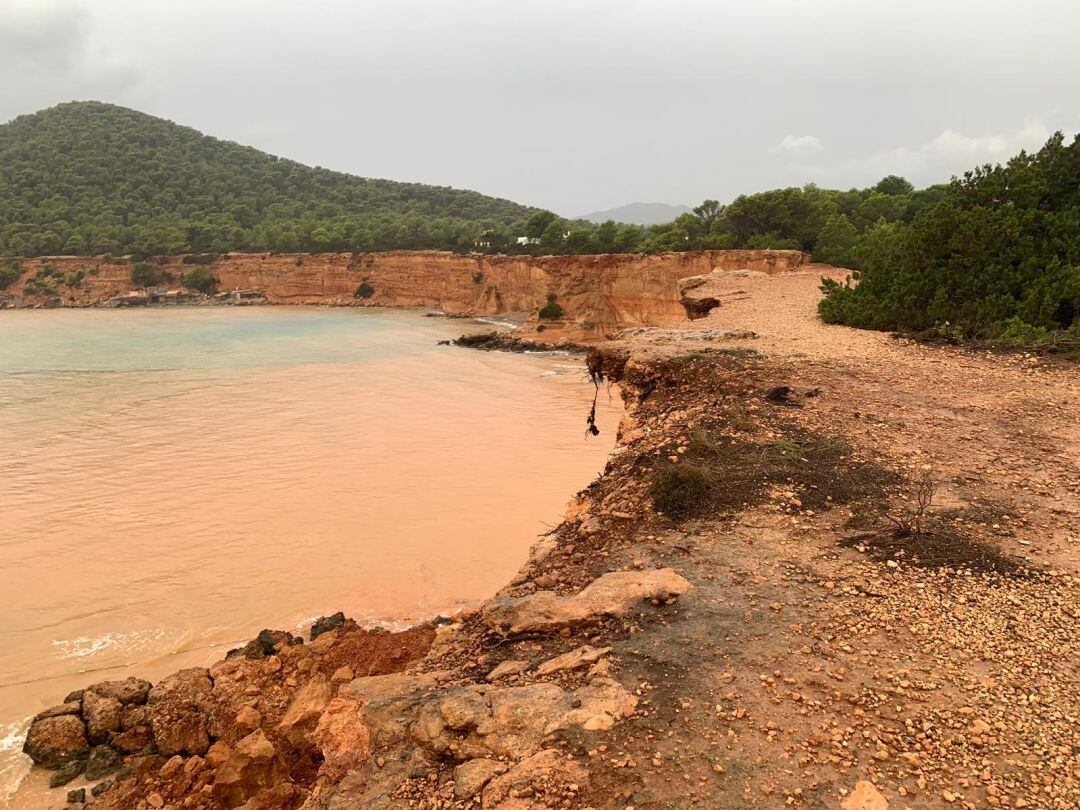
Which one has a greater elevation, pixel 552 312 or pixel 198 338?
pixel 552 312

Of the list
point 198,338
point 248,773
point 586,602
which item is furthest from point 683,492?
point 198,338

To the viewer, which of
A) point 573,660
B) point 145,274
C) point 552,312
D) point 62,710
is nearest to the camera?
point 573,660

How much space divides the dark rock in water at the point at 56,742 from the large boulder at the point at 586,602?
4900 millimetres

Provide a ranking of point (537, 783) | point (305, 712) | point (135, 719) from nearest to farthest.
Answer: point (537, 783) → point (305, 712) → point (135, 719)

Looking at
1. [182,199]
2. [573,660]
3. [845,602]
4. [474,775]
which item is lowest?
[474,775]

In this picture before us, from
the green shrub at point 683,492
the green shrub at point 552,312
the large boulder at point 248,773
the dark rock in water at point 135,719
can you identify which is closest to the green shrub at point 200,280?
the green shrub at point 552,312

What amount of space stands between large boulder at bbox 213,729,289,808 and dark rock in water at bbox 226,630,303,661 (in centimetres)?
214

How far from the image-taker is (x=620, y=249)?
48031 mm

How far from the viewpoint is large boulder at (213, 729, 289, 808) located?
4.86 m

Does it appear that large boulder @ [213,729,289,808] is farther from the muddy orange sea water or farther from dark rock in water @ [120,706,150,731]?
the muddy orange sea water

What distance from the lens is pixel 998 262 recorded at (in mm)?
12172

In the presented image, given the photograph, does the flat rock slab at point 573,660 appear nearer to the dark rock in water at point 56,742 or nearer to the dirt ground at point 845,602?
the dirt ground at point 845,602

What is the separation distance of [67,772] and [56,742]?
44 centimetres

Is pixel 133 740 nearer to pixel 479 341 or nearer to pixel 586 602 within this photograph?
pixel 586 602
